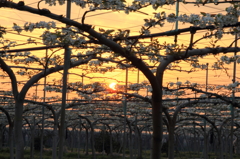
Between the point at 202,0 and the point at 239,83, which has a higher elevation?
the point at 202,0

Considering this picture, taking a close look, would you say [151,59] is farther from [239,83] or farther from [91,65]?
[239,83]

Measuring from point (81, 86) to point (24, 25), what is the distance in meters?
8.39

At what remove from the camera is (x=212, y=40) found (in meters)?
8.18

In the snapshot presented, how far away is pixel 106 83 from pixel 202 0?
972 cm

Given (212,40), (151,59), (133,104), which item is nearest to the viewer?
(212,40)

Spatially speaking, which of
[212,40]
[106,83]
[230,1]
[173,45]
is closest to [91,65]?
[106,83]

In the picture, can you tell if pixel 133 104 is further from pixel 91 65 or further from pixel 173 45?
pixel 173 45

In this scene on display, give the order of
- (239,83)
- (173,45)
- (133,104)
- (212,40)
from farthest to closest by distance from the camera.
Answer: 1. (133,104)
2. (239,83)
3. (173,45)
4. (212,40)

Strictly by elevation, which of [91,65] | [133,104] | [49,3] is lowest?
[133,104]

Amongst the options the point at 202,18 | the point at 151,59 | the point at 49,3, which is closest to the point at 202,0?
the point at 202,18

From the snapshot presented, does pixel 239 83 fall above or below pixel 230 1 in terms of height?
below

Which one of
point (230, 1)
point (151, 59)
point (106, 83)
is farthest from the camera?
point (106, 83)

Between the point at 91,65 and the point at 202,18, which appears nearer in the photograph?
the point at 202,18

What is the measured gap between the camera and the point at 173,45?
10172mm
